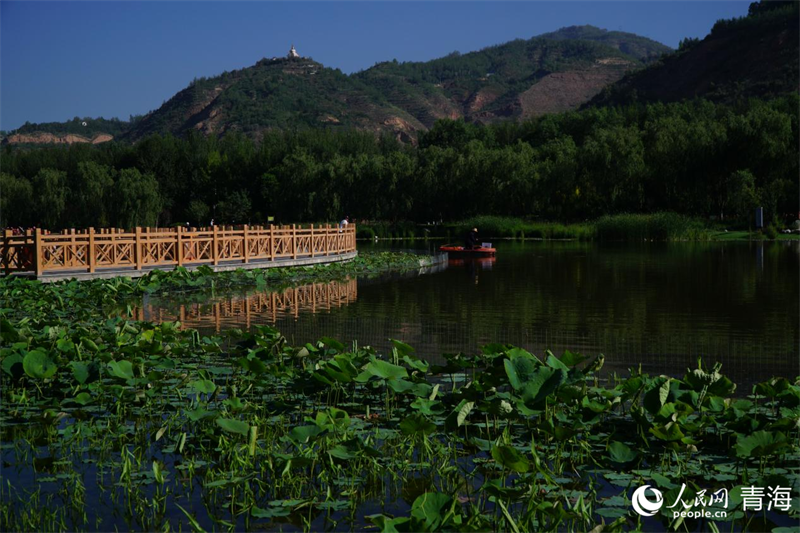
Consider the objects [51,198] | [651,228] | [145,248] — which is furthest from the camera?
[51,198]

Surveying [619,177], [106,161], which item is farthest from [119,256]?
[106,161]

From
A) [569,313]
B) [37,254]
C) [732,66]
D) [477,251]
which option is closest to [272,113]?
[732,66]

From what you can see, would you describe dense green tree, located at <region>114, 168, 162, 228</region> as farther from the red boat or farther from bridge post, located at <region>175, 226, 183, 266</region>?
bridge post, located at <region>175, 226, 183, 266</region>

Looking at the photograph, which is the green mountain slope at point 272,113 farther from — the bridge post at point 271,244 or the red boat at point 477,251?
the bridge post at point 271,244

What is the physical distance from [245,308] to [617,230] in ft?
129

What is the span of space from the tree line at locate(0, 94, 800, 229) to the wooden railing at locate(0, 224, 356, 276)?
33.8 meters

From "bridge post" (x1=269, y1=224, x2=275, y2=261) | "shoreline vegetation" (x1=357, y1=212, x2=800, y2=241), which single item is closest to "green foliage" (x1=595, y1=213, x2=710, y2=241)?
"shoreline vegetation" (x1=357, y1=212, x2=800, y2=241)

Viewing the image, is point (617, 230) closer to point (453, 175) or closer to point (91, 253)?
point (453, 175)

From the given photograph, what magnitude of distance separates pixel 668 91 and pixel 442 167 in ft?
260

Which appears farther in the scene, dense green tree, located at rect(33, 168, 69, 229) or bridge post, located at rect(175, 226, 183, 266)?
dense green tree, located at rect(33, 168, 69, 229)

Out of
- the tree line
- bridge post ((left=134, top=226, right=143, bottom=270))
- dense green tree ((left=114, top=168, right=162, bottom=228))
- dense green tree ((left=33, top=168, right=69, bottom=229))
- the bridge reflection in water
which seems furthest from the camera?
dense green tree ((left=33, top=168, right=69, bottom=229))

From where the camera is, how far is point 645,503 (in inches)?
185

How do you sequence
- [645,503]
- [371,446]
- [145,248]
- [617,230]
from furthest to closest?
1. [617,230]
2. [145,248]
3. [371,446]
4. [645,503]

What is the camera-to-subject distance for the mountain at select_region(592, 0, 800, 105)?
109125 mm
